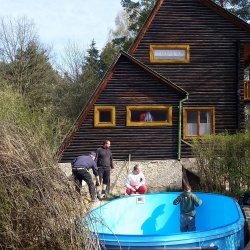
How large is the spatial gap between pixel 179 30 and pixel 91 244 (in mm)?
15674

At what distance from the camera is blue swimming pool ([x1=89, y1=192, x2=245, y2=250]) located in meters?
6.26

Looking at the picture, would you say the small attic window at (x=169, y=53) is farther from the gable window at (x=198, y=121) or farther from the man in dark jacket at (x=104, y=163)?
the man in dark jacket at (x=104, y=163)

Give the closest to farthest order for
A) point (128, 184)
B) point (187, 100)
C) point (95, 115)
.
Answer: point (128, 184)
point (95, 115)
point (187, 100)

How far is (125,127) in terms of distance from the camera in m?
18.2

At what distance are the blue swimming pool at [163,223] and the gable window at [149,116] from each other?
823 cm

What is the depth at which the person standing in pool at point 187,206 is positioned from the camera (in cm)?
916

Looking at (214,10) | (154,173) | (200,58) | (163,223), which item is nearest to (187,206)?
(163,223)

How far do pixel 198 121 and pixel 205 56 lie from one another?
2939mm

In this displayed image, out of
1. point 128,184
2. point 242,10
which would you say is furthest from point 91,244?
point 242,10

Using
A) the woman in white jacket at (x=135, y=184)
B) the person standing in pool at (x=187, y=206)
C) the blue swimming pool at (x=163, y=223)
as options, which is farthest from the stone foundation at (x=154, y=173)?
the person standing in pool at (x=187, y=206)

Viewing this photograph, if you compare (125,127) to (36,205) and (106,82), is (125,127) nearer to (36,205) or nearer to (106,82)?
(106,82)

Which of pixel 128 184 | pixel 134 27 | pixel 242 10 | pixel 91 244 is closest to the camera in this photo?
pixel 91 244

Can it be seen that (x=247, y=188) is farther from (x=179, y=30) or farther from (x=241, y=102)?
(x=179, y=30)

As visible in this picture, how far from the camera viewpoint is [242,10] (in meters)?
34.2
